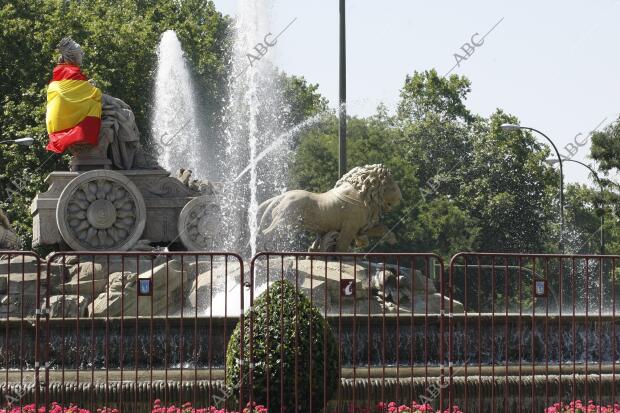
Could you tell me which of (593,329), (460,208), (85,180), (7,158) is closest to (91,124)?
(85,180)

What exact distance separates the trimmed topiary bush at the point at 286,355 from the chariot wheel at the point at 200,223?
9.48 meters

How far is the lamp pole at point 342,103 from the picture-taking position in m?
29.8

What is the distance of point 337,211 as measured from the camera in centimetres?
2245

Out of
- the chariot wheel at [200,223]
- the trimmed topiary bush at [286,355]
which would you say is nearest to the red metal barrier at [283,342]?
the trimmed topiary bush at [286,355]

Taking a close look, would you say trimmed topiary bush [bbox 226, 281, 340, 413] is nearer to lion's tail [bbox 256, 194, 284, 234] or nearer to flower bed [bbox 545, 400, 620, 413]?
flower bed [bbox 545, 400, 620, 413]

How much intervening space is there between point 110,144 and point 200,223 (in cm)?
201

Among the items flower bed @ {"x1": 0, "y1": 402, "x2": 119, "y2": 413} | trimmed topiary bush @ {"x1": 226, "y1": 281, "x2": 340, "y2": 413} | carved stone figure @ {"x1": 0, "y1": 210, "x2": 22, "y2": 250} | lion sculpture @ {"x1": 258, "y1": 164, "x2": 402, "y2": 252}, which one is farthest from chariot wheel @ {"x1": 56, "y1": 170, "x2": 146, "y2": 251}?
trimmed topiary bush @ {"x1": 226, "y1": 281, "x2": 340, "y2": 413}

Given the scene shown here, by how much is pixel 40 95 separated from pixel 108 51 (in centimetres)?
349

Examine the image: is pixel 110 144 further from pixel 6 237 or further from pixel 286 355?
pixel 286 355

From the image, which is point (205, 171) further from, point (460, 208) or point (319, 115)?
point (460, 208)

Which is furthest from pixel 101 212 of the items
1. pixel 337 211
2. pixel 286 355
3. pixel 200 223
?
pixel 286 355

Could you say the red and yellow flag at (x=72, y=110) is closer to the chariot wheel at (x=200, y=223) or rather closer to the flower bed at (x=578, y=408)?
the chariot wheel at (x=200, y=223)

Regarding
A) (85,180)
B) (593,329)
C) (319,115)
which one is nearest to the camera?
(593,329)

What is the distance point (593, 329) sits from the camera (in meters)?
19.0
